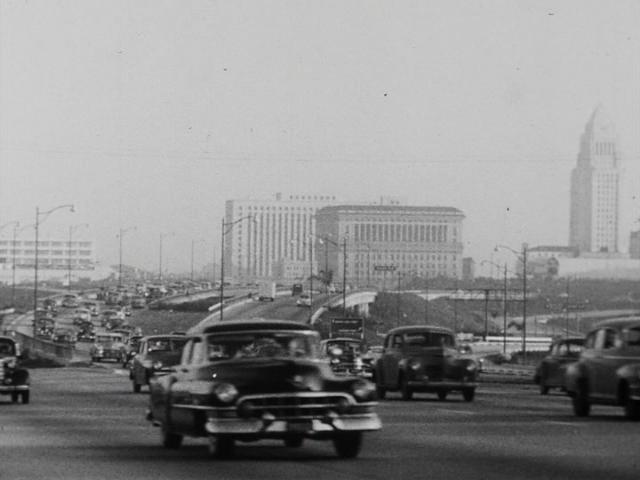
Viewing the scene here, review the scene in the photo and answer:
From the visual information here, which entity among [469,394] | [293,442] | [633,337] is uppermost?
[633,337]

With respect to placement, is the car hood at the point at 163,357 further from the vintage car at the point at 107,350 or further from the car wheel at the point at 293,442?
the vintage car at the point at 107,350

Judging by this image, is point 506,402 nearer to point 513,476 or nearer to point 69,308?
point 513,476

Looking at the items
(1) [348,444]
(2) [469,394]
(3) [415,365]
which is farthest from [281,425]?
(3) [415,365]

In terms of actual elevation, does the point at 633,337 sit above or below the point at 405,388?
above

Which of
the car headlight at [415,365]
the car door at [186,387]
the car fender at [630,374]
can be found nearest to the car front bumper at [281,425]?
the car door at [186,387]

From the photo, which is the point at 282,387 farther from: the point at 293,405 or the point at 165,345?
the point at 165,345

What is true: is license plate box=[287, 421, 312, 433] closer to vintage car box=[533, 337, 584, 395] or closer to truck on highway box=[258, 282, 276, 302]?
vintage car box=[533, 337, 584, 395]
